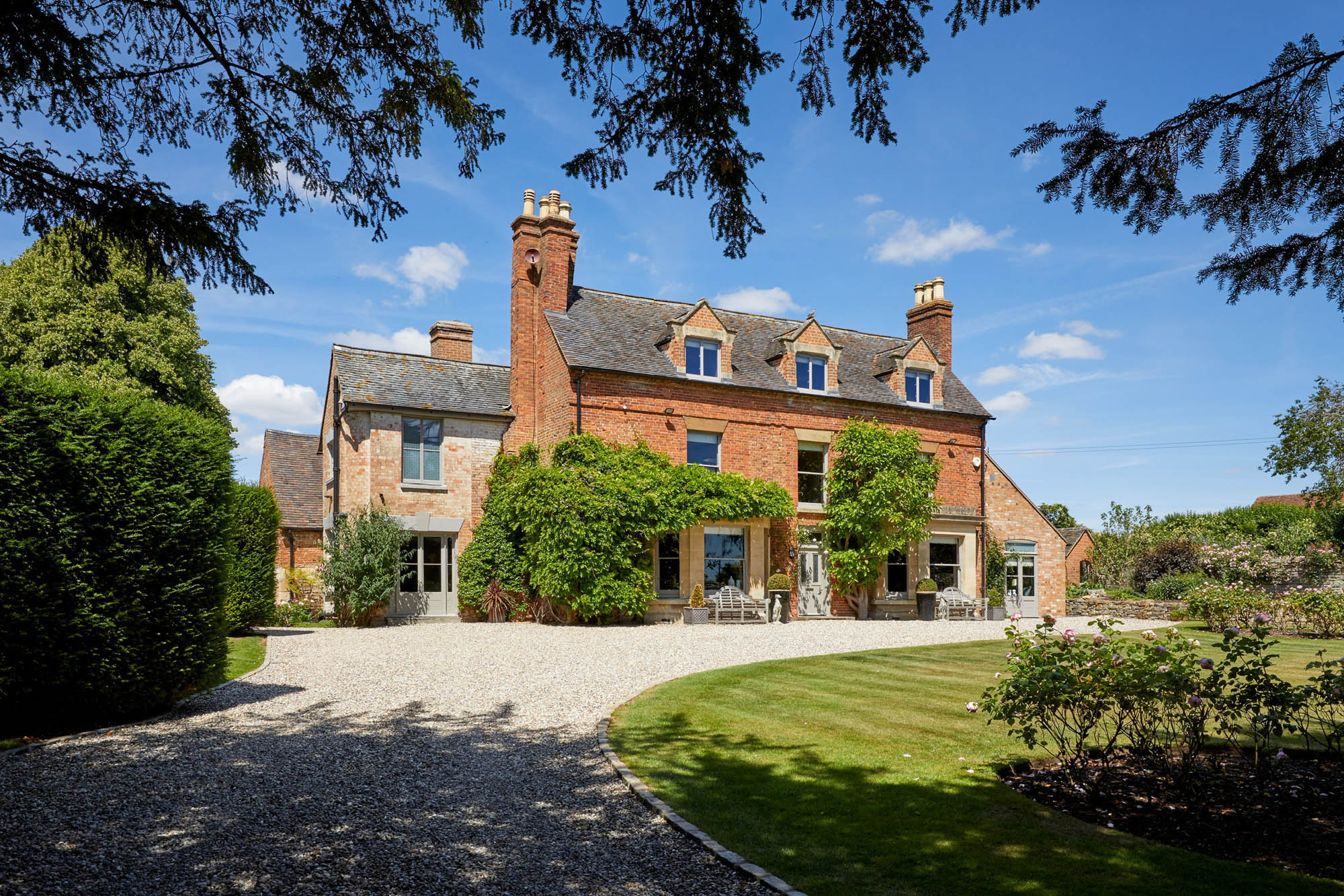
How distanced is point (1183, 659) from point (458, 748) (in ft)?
20.2

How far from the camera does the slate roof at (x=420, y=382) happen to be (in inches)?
863

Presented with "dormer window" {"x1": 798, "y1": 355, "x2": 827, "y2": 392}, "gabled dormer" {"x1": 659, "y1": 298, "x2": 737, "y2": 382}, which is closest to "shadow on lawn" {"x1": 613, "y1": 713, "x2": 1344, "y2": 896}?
"gabled dormer" {"x1": 659, "y1": 298, "x2": 737, "y2": 382}

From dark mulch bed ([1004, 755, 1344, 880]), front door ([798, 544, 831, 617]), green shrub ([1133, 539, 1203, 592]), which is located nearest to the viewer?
dark mulch bed ([1004, 755, 1344, 880])

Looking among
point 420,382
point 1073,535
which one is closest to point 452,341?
point 420,382

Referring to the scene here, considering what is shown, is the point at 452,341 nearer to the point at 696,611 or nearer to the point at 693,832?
the point at 696,611

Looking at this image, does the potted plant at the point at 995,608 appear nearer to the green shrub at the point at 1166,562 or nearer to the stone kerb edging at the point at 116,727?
the green shrub at the point at 1166,562

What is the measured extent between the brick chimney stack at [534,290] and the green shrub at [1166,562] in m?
24.6

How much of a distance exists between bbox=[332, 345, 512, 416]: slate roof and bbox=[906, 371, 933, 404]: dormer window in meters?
12.8

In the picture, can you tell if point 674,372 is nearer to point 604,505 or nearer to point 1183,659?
point 604,505

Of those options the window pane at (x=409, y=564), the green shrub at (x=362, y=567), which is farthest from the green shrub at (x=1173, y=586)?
the green shrub at (x=362, y=567)

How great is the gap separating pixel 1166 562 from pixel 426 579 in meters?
28.6

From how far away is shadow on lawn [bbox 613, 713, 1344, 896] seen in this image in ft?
14.7

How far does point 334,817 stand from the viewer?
557 centimetres

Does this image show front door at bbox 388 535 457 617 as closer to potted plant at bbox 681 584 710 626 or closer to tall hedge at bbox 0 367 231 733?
potted plant at bbox 681 584 710 626
